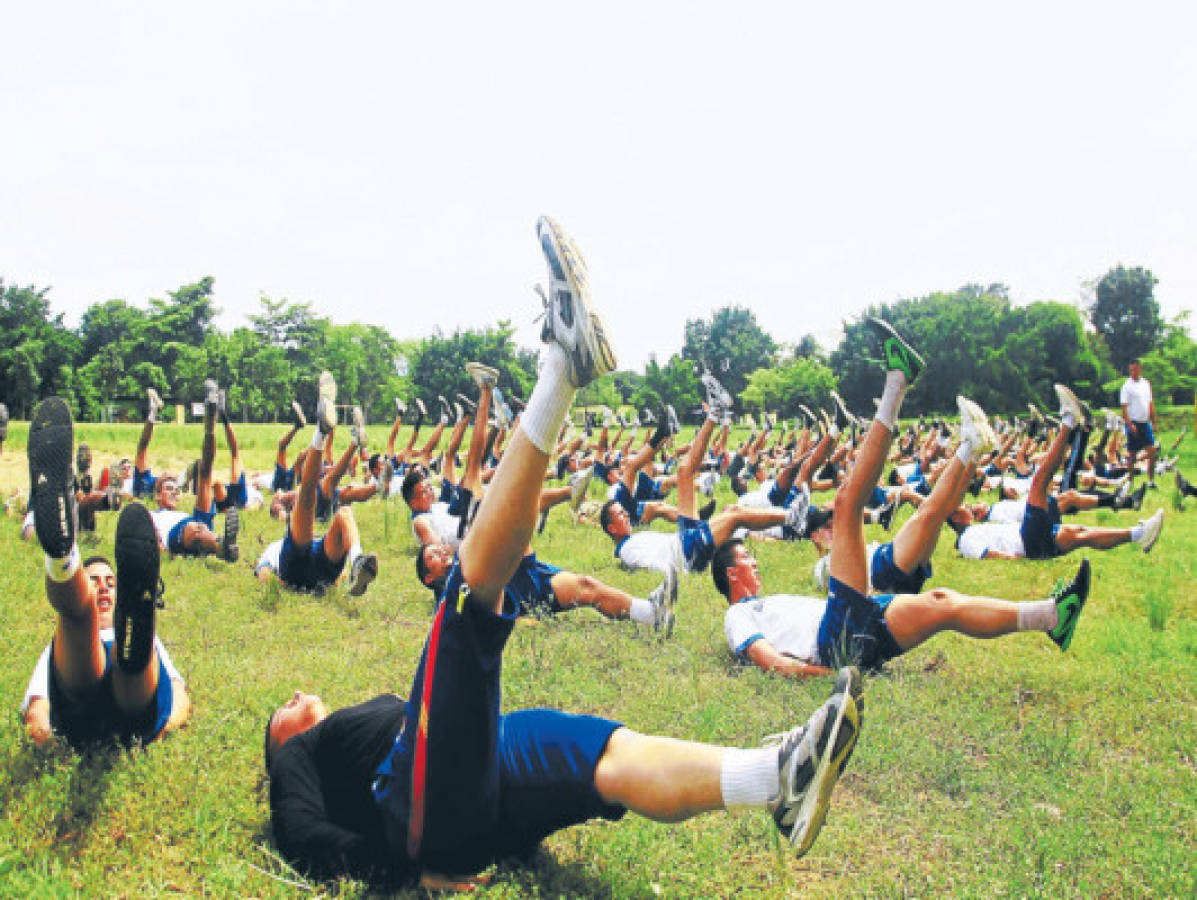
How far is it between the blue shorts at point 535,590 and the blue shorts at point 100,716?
9.93ft

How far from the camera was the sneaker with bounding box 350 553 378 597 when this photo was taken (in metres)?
6.34

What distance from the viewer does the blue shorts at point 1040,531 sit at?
8.52 meters

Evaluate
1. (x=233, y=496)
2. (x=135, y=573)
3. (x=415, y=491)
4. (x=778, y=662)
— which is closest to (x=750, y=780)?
(x=135, y=573)

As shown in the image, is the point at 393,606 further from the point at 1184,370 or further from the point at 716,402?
the point at 1184,370

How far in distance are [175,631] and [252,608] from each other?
80 cm

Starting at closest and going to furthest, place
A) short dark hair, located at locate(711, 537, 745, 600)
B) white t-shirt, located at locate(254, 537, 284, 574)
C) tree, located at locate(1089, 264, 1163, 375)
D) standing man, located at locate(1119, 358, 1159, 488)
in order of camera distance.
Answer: short dark hair, located at locate(711, 537, 745, 600)
white t-shirt, located at locate(254, 537, 284, 574)
standing man, located at locate(1119, 358, 1159, 488)
tree, located at locate(1089, 264, 1163, 375)

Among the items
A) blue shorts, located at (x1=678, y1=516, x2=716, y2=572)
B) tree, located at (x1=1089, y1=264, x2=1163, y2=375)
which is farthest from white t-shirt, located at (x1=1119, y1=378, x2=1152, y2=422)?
tree, located at (x1=1089, y1=264, x2=1163, y2=375)

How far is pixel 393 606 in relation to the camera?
734 cm

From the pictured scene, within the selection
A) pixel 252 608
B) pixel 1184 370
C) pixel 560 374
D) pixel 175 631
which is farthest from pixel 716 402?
pixel 1184 370

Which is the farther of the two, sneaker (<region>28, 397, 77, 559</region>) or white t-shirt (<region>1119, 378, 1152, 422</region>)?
A: white t-shirt (<region>1119, 378, 1152, 422</region>)

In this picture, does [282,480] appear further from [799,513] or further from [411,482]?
[799,513]

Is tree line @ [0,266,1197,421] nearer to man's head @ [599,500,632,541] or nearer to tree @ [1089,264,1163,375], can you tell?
tree @ [1089,264,1163,375]

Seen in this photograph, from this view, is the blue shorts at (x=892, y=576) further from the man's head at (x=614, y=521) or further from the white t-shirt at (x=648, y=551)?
the man's head at (x=614, y=521)

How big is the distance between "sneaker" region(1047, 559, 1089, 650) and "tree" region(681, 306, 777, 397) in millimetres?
73892
